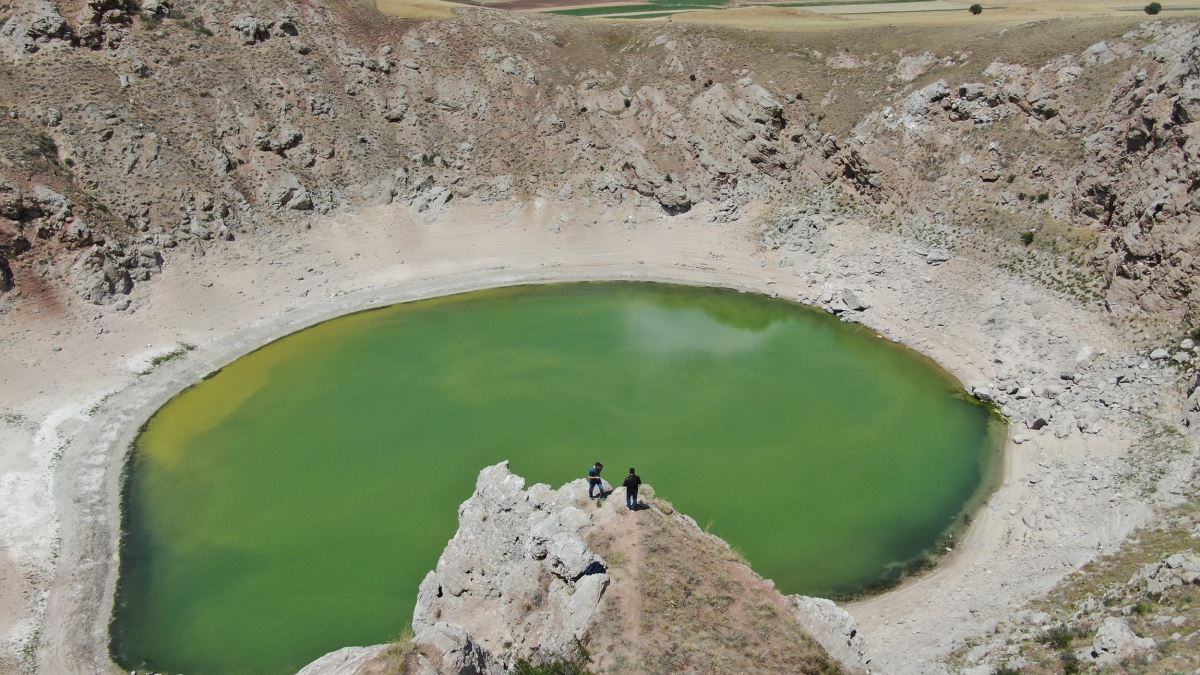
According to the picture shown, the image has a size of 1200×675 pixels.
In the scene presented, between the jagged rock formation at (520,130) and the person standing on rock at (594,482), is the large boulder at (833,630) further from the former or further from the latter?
the jagged rock formation at (520,130)

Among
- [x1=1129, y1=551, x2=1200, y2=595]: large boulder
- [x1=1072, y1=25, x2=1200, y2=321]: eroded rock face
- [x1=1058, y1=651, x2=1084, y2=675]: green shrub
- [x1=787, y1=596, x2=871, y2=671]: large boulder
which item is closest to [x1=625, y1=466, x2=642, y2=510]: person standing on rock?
[x1=787, y1=596, x2=871, y2=671]: large boulder

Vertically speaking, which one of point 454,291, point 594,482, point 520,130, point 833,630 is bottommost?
point 454,291

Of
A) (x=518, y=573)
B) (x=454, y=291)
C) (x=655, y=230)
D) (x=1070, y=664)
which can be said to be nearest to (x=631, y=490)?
(x=518, y=573)

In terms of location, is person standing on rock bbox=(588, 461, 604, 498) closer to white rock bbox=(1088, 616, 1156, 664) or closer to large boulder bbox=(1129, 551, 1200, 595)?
white rock bbox=(1088, 616, 1156, 664)

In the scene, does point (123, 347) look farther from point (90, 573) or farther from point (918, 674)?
point (918, 674)

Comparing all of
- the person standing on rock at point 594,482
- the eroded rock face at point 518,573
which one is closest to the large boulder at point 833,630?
the eroded rock face at point 518,573

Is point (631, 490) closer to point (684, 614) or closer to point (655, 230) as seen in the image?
point (684, 614)

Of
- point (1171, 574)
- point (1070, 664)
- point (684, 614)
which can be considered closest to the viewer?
point (1070, 664)
